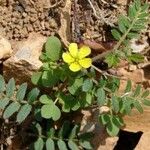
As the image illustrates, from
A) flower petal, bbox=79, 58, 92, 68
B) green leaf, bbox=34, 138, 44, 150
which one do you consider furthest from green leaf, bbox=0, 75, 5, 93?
flower petal, bbox=79, 58, 92, 68

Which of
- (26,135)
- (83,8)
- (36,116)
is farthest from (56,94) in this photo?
(83,8)

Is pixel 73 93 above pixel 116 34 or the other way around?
the other way around

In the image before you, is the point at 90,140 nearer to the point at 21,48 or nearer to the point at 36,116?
the point at 36,116

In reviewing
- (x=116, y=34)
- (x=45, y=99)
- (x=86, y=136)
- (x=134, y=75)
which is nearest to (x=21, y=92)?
(x=45, y=99)

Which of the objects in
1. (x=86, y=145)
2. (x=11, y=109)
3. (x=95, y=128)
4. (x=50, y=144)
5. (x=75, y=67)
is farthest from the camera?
(x=95, y=128)

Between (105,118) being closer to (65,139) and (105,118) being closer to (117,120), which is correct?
(117,120)

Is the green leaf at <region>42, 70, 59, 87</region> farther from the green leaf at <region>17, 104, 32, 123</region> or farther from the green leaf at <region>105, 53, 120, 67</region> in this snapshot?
the green leaf at <region>105, 53, 120, 67</region>
